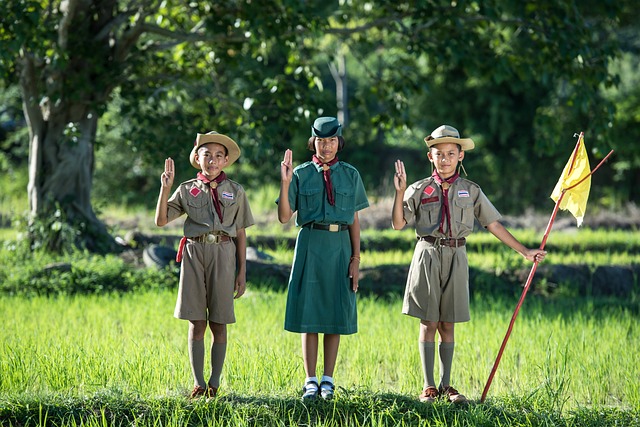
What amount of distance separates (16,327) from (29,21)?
3067 millimetres

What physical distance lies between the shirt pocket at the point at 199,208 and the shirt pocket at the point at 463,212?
4.37 ft

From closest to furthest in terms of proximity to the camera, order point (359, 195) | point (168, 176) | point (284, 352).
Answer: point (168, 176)
point (359, 195)
point (284, 352)

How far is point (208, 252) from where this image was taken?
17.0 ft

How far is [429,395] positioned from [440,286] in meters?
0.59

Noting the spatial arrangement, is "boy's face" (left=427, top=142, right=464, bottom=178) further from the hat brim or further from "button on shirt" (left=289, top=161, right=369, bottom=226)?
"button on shirt" (left=289, top=161, right=369, bottom=226)

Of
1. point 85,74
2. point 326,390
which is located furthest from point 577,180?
point 85,74

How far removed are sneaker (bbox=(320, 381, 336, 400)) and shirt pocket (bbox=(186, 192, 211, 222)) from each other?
1082mm

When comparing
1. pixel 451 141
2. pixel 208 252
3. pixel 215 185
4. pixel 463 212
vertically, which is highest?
pixel 451 141

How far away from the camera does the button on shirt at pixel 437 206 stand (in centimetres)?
527

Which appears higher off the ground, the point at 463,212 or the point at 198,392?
the point at 463,212

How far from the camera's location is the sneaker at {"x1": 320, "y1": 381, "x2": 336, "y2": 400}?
5.16m

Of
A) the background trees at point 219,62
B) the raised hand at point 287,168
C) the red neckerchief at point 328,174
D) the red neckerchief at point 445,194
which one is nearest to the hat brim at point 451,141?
the red neckerchief at point 445,194

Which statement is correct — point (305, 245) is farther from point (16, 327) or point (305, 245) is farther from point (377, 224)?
point (377, 224)

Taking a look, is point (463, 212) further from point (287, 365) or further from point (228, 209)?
point (287, 365)
